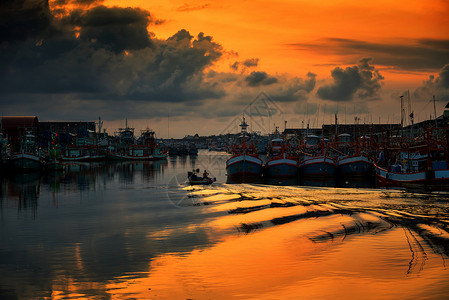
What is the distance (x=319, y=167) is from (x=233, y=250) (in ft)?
159

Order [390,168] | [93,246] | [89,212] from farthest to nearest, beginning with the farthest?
[390,168] → [89,212] → [93,246]

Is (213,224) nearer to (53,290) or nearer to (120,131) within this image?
(53,290)

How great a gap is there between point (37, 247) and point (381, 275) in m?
18.1

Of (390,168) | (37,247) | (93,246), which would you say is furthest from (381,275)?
(390,168)

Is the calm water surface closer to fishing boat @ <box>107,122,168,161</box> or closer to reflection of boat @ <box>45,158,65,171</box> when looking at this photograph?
reflection of boat @ <box>45,158,65,171</box>

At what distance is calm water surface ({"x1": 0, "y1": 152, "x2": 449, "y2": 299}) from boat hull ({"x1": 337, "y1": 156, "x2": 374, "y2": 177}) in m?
30.4

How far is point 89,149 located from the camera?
520 ft

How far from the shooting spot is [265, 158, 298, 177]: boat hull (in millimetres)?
68312

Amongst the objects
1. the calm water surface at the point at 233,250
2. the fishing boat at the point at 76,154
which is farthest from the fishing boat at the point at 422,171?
the fishing boat at the point at 76,154

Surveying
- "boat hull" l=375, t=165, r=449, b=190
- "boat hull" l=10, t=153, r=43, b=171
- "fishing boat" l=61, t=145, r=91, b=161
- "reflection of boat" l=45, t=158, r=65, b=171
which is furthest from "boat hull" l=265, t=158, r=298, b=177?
"fishing boat" l=61, t=145, r=91, b=161

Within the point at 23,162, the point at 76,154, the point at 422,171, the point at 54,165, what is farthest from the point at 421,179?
the point at 76,154

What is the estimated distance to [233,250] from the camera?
22422 millimetres

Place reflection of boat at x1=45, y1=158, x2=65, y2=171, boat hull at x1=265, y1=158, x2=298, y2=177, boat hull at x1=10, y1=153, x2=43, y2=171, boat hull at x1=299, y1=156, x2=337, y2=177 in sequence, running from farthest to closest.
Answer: reflection of boat at x1=45, y1=158, x2=65, y2=171 < boat hull at x1=10, y1=153, x2=43, y2=171 < boat hull at x1=299, y1=156, x2=337, y2=177 < boat hull at x1=265, y1=158, x2=298, y2=177

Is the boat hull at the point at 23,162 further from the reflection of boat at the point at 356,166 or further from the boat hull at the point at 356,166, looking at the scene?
the reflection of boat at the point at 356,166
